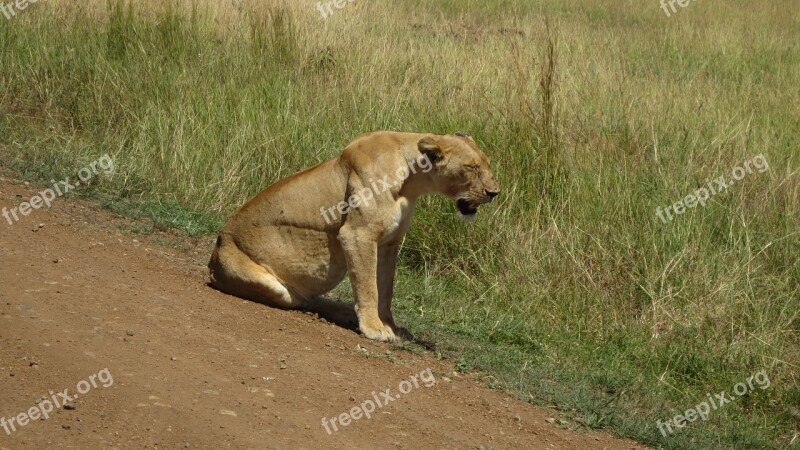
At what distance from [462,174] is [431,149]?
0.28 m

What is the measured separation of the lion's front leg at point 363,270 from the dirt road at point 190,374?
0.16 meters

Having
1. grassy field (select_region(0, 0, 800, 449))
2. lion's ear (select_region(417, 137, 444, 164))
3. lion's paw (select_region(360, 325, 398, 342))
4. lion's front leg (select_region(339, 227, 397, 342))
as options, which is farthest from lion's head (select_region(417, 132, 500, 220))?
grassy field (select_region(0, 0, 800, 449))

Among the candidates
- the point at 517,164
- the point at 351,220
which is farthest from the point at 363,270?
the point at 517,164

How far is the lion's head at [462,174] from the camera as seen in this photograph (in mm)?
6445

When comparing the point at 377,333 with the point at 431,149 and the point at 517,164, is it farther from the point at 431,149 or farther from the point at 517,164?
the point at 517,164

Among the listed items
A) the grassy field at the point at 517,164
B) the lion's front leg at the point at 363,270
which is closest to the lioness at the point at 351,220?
the lion's front leg at the point at 363,270

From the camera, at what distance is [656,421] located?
6445 mm

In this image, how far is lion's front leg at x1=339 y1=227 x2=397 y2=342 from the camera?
247 inches

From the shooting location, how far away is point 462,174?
650 cm

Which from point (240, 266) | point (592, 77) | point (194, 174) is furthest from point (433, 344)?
point (592, 77)

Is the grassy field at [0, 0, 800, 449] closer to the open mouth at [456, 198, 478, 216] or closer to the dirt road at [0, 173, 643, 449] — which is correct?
the dirt road at [0, 173, 643, 449]

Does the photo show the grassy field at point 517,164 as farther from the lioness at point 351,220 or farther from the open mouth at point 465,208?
the open mouth at point 465,208

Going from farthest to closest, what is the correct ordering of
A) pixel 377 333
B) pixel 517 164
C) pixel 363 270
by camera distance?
pixel 517 164 → pixel 377 333 → pixel 363 270

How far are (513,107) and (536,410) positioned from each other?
147 inches
